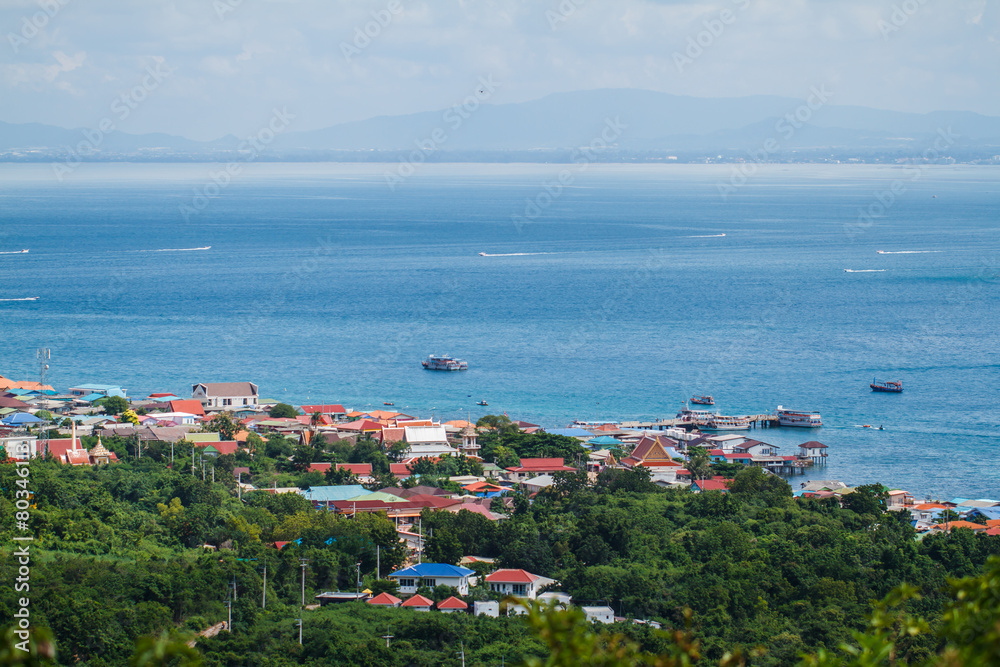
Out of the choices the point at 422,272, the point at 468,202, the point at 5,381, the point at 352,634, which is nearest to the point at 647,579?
the point at 352,634

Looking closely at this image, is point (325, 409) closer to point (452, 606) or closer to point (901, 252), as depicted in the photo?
point (452, 606)

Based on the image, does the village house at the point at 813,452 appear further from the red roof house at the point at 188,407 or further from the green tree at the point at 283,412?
the red roof house at the point at 188,407

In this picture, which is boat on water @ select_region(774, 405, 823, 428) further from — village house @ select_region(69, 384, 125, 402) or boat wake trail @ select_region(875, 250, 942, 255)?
boat wake trail @ select_region(875, 250, 942, 255)

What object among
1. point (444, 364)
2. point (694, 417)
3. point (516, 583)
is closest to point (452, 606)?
point (516, 583)

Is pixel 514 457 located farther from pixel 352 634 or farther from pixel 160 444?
pixel 352 634

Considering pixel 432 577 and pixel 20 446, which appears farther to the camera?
pixel 20 446

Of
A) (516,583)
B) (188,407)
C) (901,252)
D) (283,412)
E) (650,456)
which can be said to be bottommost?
(516,583)

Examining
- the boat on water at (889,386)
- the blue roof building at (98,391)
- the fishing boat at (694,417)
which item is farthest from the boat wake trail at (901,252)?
the blue roof building at (98,391)
